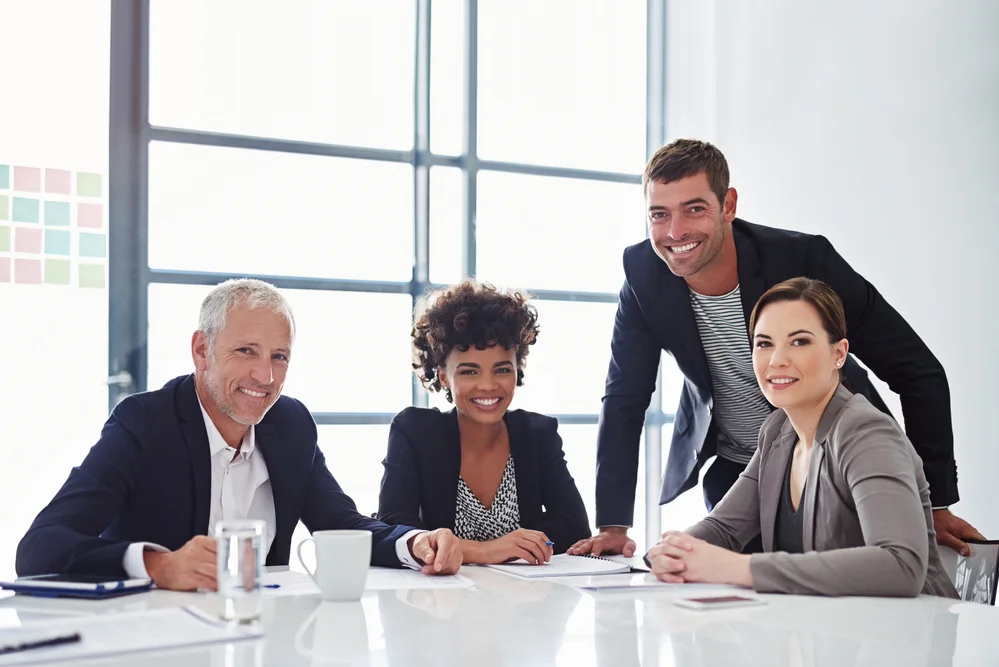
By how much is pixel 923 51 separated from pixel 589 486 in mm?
2390

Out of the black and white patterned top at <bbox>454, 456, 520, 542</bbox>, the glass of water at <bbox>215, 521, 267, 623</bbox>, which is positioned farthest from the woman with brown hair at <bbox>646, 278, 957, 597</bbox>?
the glass of water at <bbox>215, 521, 267, 623</bbox>

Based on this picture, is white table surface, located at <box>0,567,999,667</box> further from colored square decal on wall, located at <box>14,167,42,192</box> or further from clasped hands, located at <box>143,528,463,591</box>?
colored square decal on wall, located at <box>14,167,42,192</box>

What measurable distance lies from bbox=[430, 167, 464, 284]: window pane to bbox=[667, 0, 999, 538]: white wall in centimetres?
133

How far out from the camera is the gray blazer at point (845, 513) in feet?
4.52

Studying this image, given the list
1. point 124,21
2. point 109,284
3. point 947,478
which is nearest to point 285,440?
point 947,478

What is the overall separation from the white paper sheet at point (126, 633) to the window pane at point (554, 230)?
124 inches

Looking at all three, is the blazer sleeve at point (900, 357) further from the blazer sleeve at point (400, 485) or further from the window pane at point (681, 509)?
the window pane at point (681, 509)

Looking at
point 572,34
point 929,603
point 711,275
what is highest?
point 572,34

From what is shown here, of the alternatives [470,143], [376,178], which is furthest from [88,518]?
[470,143]

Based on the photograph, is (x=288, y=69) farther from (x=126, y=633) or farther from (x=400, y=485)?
(x=126, y=633)

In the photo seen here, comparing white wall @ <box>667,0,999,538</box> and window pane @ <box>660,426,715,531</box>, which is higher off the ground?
white wall @ <box>667,0,999,538</box>

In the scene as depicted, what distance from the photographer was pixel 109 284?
11.7 ft

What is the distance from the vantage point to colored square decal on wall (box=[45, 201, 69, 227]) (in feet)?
11.4

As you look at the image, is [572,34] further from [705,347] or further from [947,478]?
[947,478]
